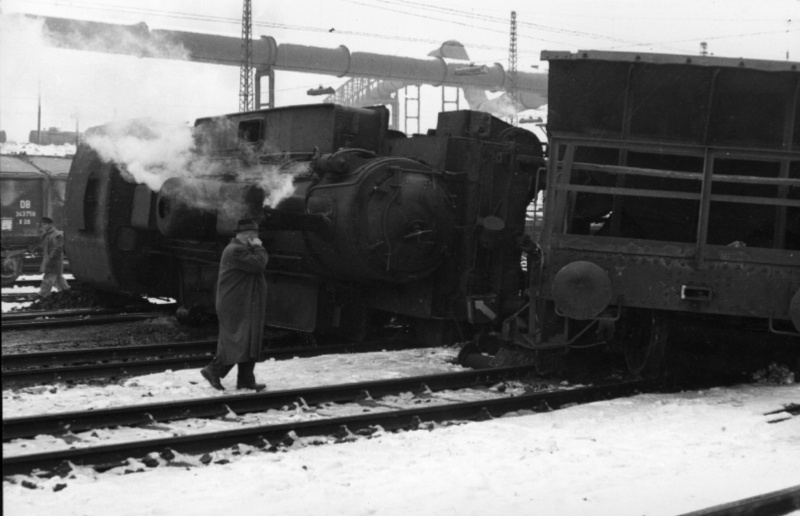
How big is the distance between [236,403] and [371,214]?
3.00 metres

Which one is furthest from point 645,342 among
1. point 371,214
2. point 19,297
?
point 19,297

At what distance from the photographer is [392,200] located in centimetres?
961

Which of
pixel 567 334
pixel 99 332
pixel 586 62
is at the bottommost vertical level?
pixel 99 332

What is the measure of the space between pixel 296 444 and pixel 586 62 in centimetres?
442

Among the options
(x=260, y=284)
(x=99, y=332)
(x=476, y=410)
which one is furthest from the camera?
(x=99, y=332)

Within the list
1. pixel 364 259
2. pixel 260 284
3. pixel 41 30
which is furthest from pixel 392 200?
pixel 41 30

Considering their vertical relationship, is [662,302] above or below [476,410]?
above

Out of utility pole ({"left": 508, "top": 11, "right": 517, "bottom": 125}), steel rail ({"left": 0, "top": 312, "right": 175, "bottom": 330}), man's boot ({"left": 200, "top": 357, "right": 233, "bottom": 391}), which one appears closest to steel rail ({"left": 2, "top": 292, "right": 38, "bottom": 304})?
steel rail ({"left": 0, "top": 312, "right": 175, "bottom": 330})

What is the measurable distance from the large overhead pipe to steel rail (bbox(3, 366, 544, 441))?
523cm

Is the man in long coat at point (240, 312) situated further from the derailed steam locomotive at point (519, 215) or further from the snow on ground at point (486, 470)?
the derailed steam locomotive at point (519, 215)

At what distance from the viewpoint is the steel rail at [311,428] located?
5.45 metres

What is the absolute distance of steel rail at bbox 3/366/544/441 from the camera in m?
6.28

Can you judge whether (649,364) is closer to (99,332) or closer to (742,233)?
(742,233)

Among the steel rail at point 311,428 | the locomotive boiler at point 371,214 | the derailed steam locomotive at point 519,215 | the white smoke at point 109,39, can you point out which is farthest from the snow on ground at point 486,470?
the white smoke at point 109,39
